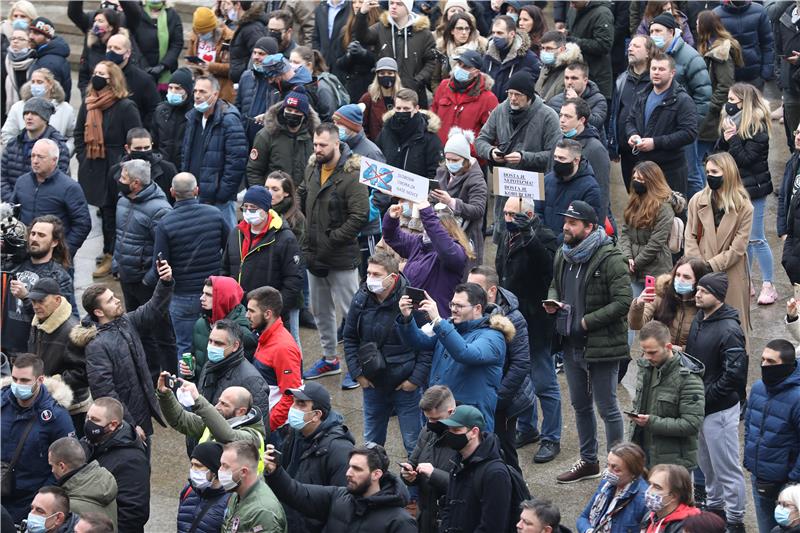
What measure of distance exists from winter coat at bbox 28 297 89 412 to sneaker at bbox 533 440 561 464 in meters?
3.20

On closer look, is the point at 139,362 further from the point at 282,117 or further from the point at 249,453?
the point at 282,117

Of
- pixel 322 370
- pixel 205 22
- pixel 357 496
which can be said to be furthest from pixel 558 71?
pixel 357 496

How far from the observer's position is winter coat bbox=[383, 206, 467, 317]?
10516 millimetres

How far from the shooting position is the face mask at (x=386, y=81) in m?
13.6

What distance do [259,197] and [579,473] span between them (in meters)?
3.07

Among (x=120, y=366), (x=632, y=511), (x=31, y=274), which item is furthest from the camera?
(x=31, y=274)

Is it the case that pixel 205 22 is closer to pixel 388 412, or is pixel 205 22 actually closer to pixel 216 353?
pixel 388 412

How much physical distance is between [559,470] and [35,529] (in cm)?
394

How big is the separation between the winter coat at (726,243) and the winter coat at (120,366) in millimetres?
4108

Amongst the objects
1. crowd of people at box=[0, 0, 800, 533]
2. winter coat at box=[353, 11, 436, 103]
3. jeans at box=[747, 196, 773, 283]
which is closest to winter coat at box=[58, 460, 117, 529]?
crowd of people at box=[0, 0, 800, 533]

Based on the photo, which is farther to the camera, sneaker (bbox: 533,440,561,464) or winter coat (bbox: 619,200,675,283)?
winter coat (bbox: 619,200,675,283)

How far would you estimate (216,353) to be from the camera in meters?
9.31

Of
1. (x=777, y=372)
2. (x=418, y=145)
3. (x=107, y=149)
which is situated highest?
(x=777, y=372)

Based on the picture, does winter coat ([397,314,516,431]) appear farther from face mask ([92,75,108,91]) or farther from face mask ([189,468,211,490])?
face mask ([92,75,108,91])
